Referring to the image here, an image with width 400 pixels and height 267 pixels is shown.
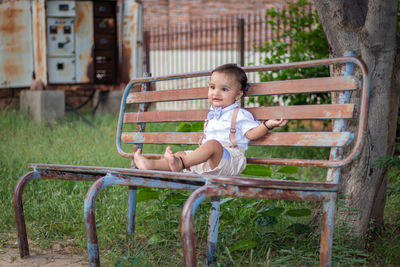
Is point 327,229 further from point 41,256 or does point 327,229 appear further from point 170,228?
point 41,256

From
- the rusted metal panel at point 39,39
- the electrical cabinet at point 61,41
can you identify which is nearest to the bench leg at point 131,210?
the rusted metal panel at point 39,39

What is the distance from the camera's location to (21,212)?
110 inches

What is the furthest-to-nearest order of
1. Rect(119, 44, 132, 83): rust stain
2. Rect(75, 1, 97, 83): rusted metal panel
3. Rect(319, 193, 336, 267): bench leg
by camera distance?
Rect(119, 44, 132, 83): rust stain < Rect(75, 1, 97, 83): rusted metal panel < Rect(319, 193, 336, 267): bench leg

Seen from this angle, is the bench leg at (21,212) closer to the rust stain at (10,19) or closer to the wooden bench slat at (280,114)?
the wooden bench slat at (280,114)

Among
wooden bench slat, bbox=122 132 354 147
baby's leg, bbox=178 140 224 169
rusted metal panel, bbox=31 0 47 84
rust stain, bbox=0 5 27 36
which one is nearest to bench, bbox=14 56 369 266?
wooden bench slat, bbox=122 132 354 147

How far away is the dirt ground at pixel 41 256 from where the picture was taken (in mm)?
2842

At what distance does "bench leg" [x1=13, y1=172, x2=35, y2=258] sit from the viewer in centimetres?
274

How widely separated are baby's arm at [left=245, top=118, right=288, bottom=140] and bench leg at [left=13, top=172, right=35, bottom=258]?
3.86 feet

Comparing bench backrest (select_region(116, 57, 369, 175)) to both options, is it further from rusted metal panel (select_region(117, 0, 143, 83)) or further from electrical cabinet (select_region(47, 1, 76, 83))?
rusted metal panel (select_region(117, 0, 143, 83))

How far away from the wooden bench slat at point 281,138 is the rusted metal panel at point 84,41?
231 inches

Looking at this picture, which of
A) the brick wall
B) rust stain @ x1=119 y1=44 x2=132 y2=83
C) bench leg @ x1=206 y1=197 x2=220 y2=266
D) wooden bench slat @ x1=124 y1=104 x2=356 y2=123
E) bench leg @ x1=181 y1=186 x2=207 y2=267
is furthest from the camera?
the brick wall

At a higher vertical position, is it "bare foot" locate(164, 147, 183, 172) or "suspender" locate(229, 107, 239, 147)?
"suspender" locate(229, 107, 239, 147)

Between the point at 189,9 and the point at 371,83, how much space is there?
1606 centimetres

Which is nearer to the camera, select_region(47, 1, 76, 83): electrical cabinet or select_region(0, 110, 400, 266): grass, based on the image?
select_region(0, 110, 400, 266): grass
